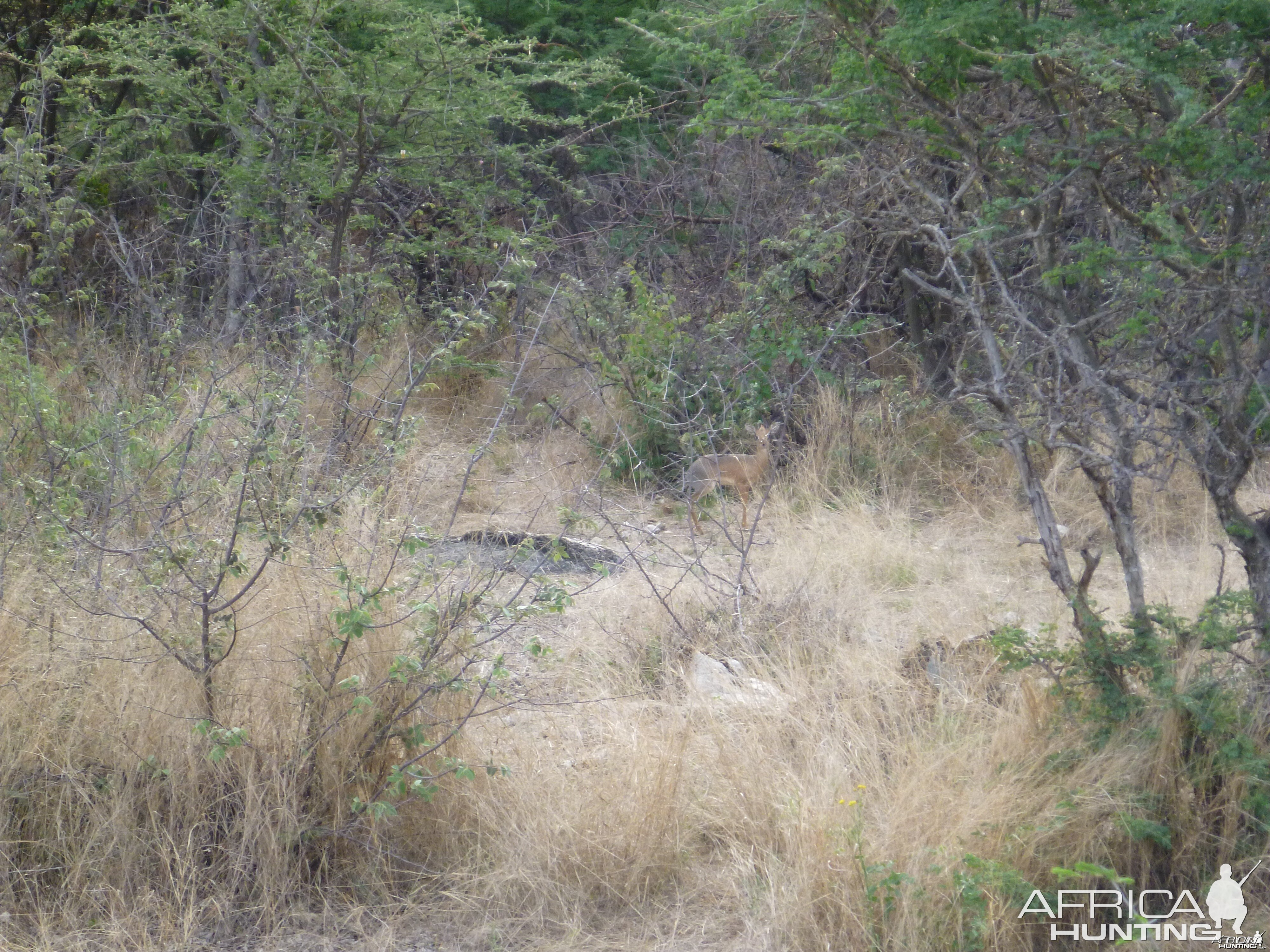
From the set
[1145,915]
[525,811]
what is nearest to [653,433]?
[525,811]

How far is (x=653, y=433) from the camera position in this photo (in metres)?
7.29

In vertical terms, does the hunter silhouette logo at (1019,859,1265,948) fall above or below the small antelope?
below

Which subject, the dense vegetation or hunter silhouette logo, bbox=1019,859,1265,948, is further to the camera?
the dense vegetation

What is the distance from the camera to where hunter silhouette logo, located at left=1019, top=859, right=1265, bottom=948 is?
8.30 ft

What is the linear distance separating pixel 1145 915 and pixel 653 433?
501 cm

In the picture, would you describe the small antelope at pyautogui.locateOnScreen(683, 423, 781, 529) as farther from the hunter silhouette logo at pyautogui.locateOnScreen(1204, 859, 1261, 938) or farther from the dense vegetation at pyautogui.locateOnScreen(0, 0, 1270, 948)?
the hunter silhouette logo at pyautogui.locateOnScreen(1204, 859, 1261, 938)

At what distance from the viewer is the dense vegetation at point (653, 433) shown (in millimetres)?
2836

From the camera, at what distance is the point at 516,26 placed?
9836mm

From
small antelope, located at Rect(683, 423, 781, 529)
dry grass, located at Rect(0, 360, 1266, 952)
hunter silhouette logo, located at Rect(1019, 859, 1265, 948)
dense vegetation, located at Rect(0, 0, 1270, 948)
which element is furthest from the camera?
small antelope, located at Rect(683, 423, 781, 529)

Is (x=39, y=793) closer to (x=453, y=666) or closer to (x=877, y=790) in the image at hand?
(x=453, y=666)

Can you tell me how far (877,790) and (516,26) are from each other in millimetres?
8535

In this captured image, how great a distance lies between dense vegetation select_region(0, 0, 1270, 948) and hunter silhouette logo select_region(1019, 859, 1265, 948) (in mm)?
77

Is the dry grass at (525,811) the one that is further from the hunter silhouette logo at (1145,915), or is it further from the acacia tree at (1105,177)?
the acacia tree at (1105,177)

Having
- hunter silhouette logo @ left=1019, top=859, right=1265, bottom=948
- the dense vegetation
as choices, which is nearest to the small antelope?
the dense vegetation
